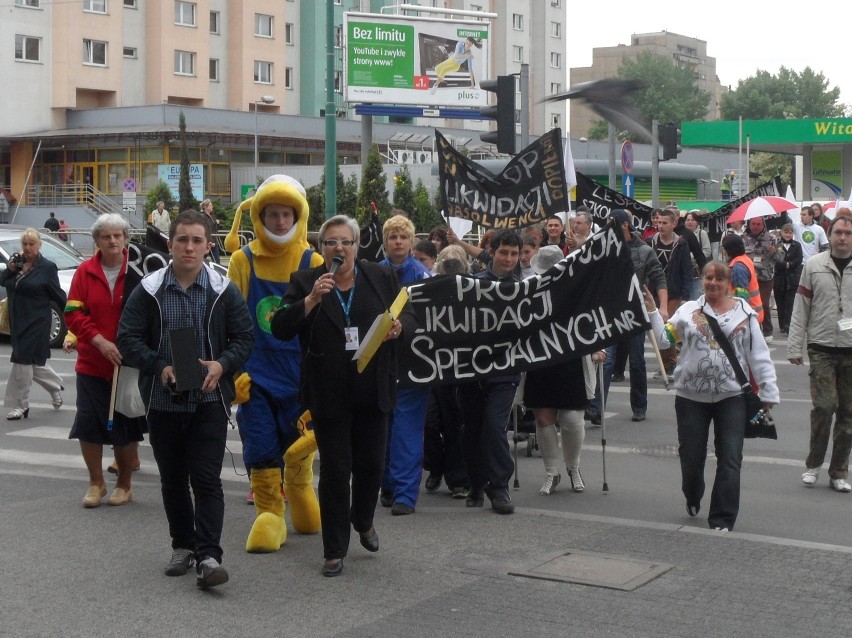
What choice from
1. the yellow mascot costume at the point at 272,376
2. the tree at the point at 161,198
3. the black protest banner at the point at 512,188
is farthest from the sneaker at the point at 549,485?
the tree at the point at 161,198

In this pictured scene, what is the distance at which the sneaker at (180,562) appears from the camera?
6.39 metres

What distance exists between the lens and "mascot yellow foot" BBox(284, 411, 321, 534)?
22.6 ft

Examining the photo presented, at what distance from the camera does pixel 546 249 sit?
9.01 metres

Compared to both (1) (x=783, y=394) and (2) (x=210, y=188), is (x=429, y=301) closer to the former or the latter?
(1) (x=783, y=394)

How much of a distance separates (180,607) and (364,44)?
37.8 metres

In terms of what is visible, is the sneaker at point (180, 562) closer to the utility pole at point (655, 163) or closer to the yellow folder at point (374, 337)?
the yellow folder at point (374, 337)

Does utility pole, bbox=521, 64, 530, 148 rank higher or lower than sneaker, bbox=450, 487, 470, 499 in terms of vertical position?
higher

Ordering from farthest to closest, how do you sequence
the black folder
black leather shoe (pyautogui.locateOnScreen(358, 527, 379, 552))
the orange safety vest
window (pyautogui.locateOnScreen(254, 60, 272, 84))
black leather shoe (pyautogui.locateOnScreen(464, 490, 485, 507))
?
window (pyautogui.locateOnScreen(254, 60, 272, 84)) → the orange safety vest → black leather shoe (pyautogui.locateOnScreen(464, 490, 485, 507)) → black leather shoe (pyautogui.locateOnScreen(358, 527, 379, 552)) → the black folder

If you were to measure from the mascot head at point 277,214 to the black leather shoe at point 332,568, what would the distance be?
1.74m

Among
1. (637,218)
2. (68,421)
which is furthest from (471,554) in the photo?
(637,218)

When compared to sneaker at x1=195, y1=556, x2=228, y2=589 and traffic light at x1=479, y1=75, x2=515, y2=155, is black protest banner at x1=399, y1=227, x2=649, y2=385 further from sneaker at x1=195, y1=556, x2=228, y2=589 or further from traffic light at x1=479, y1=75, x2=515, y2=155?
traffic light at x1=479, y1=75, x2=515, y2=155

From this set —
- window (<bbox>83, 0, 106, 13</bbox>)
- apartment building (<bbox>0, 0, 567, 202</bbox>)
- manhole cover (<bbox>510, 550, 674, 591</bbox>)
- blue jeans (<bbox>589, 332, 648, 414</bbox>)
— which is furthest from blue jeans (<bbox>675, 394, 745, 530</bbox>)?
window (<bbox>83, 0, 106, 13</bbox>)

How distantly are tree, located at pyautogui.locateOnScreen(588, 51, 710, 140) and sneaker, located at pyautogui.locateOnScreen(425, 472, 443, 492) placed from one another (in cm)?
9542

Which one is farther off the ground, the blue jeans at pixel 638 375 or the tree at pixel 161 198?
the tree at pixel 161 198
